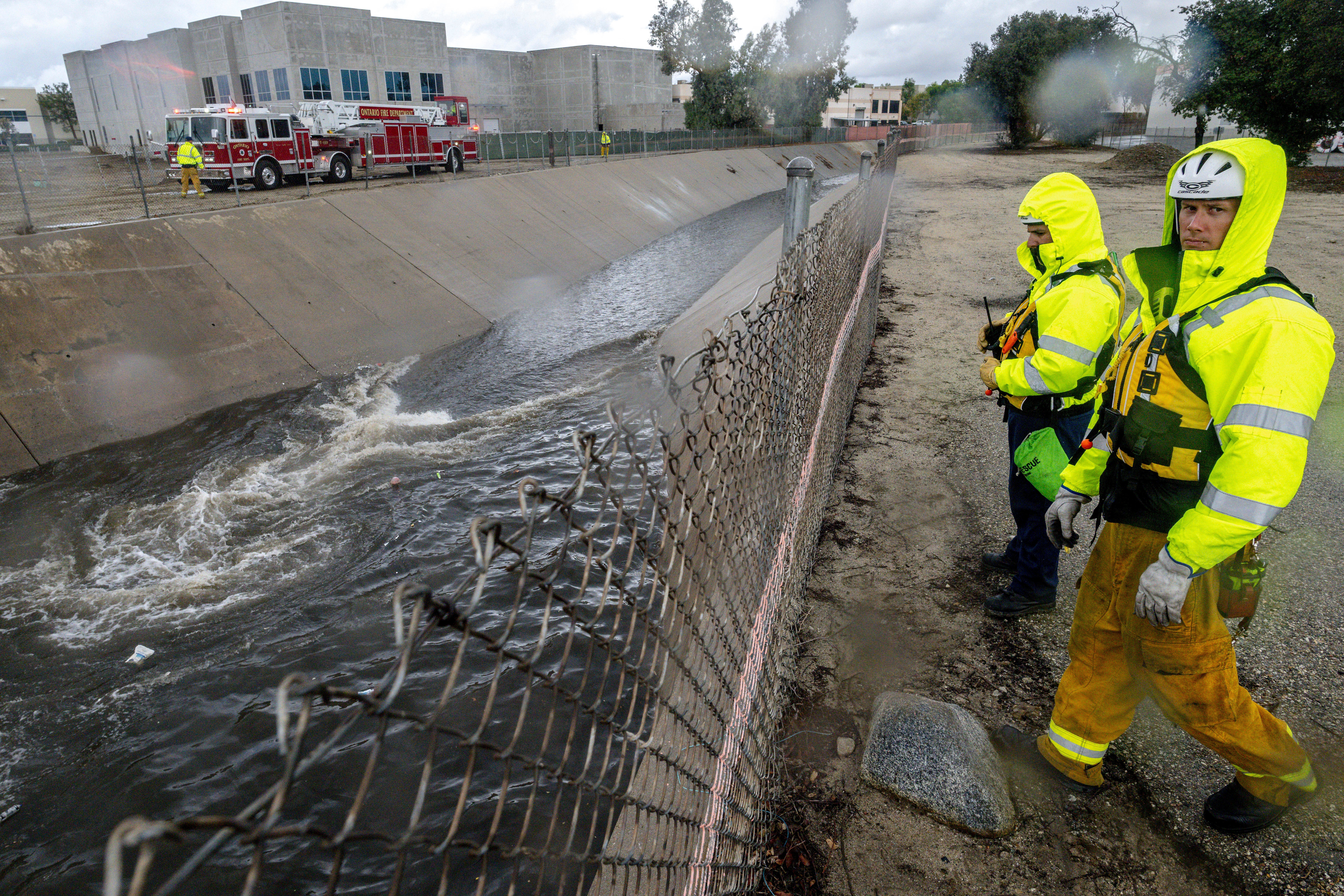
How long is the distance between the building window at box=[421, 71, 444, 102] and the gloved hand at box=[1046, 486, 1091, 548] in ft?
167

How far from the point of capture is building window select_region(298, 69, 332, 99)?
4050 centimetres

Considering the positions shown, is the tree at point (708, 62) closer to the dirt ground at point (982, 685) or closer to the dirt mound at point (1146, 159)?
the dirt mound at point (1146, 159)

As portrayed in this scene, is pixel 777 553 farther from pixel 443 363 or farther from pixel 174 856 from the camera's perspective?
pixel 443 363

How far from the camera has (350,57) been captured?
140ft


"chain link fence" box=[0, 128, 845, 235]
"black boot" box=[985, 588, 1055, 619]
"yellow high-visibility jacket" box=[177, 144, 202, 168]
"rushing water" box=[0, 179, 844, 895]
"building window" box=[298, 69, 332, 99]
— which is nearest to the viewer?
"black boot" box=[985, 588, 1055, 619]

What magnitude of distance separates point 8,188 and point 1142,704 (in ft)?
58.3

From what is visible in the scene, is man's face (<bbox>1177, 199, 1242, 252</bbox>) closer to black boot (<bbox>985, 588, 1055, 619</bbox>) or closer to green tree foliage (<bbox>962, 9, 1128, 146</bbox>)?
black boot (<bbox>985, 588, 1055, 619</bbox>)

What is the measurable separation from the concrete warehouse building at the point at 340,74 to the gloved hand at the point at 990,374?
41649mm

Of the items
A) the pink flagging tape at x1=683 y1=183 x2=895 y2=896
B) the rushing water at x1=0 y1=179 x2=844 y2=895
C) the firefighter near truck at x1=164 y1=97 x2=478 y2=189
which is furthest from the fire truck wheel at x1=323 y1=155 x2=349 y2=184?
the pink flagging tape at x1=683 y1=183 x2=895 y2=896

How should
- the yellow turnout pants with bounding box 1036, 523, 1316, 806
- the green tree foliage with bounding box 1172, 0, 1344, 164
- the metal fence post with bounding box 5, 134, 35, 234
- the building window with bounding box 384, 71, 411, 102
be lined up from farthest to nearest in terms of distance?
1. the building window with bounding box 384, 71, 411, 102
2. the green tree foliage with bounding box 1172, 0, 1344, 164
3. the metal fence post with bounding box 5, 134, 35, 234
4. the yellow turnout pants with bounding box 1036, 523, 1316, 806

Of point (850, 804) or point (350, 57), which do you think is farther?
point (350, 57)

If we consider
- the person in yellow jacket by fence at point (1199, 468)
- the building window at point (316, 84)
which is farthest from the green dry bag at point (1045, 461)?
the building window at point (316, 84)

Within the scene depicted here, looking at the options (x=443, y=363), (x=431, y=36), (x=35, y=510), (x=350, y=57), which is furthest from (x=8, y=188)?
(x=431, y=36)

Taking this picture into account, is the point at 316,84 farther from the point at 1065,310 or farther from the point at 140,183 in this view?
the point at 1065,310
